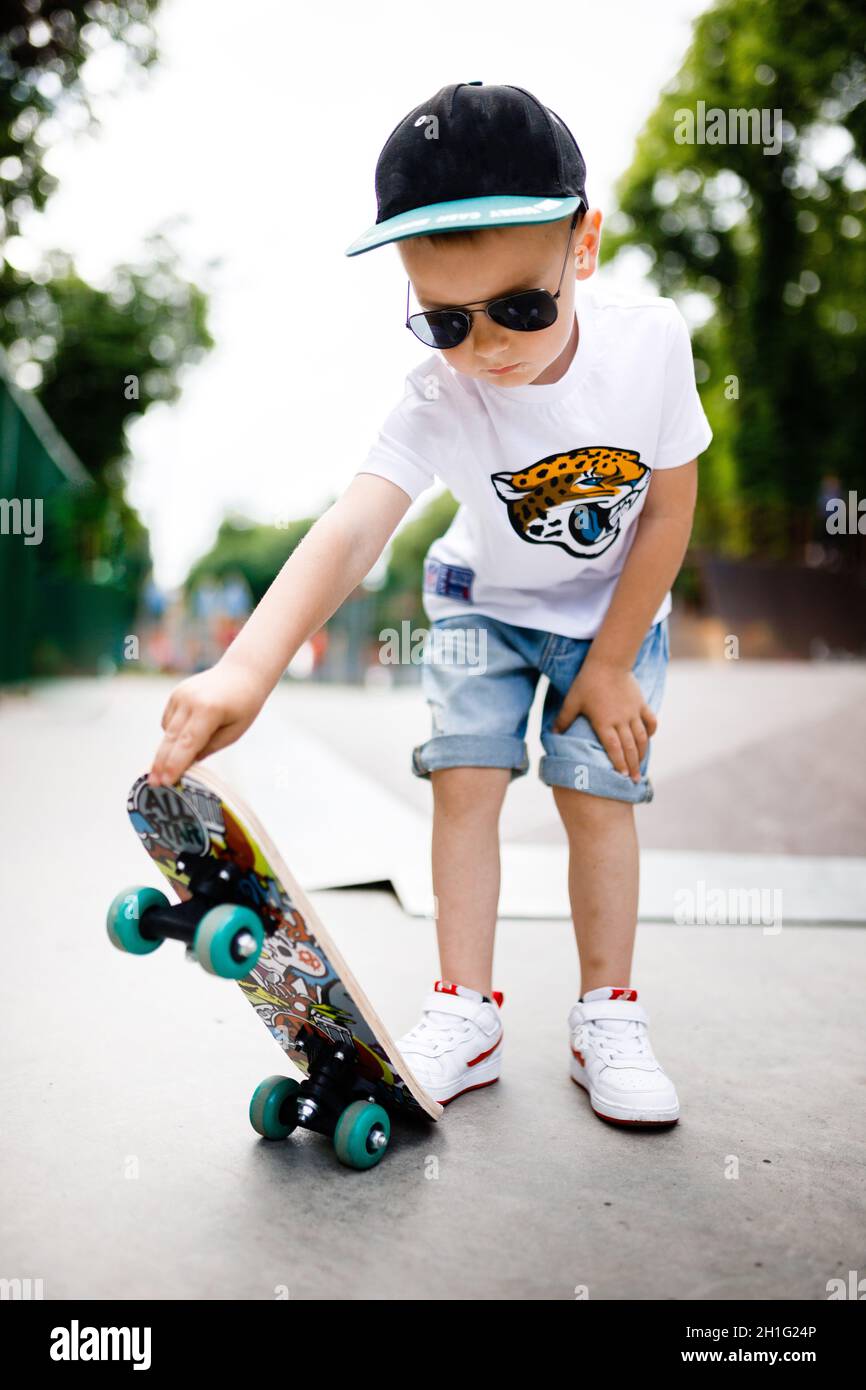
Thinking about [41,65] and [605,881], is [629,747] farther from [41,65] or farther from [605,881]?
[41,65]

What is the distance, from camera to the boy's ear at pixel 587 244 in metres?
1.66

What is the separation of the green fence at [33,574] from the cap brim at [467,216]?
28.9 feet

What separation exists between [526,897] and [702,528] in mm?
24973

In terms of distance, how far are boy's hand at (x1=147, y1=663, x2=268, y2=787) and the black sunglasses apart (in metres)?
0.57

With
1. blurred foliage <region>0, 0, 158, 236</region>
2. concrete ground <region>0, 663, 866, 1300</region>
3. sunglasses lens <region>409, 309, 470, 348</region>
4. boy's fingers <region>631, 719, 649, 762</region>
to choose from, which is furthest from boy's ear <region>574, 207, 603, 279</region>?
blurred foliage <region>0, 0, 158, 236</region>

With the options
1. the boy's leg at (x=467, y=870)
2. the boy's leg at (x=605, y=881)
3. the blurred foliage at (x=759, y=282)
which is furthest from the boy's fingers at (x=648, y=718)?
the blurred foliage at (x=759, y=282)

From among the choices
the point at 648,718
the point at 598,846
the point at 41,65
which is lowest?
the point at 598,846

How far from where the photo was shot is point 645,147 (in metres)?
21.0

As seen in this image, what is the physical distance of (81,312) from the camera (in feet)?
61.1

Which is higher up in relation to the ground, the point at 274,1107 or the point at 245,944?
the point at 245,944

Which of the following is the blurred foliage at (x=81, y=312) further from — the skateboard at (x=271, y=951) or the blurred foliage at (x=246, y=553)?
the blurred foliage at (x=246, y=553)

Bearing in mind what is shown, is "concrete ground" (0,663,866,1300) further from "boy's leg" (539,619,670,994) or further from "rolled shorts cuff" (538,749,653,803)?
"rolled shorts cuff" (538,749,653,803)

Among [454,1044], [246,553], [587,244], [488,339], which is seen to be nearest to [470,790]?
[454,1044]

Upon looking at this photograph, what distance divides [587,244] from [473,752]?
32.2 inches
